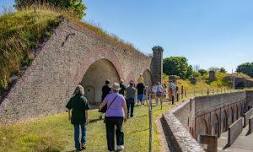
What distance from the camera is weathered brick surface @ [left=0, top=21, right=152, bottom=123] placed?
1595cm

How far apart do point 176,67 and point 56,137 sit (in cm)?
6116

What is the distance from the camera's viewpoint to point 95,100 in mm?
29281

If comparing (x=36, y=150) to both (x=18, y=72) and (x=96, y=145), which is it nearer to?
(x=96, y=145)

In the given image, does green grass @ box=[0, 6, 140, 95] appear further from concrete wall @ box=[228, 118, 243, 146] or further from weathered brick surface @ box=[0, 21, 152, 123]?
concrete wall @ box=[228, 118, 243, 146]

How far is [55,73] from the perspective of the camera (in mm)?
19094

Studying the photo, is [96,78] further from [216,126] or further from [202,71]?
[202,71]

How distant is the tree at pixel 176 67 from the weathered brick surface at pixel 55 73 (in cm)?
4813

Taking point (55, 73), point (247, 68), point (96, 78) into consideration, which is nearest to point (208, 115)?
point (96, 78)

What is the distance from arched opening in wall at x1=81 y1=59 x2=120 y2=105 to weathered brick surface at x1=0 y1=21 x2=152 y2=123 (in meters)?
2.40

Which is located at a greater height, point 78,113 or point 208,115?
point 78,113

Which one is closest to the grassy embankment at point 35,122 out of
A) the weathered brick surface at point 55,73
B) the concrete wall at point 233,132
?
the weathered brick surface at point 55,73

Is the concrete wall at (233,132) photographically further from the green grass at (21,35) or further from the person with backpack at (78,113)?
the person with backpack at (78,113)

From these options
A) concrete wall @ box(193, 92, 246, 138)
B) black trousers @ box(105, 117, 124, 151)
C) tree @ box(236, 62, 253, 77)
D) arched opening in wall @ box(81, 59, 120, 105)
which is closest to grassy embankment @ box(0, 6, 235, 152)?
black trousers @ box(105, 117, 124, 151)

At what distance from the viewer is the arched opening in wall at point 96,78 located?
2820cm
